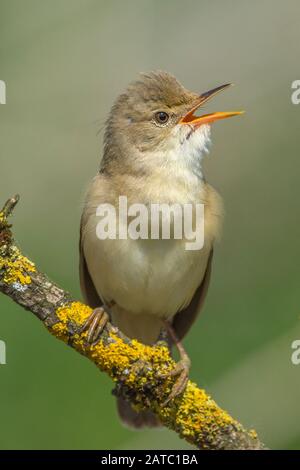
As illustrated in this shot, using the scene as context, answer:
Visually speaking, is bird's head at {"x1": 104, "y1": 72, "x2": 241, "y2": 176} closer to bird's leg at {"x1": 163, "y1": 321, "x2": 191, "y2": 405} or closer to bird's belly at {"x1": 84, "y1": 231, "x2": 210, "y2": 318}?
bird's belly at {"x1": 84, "y1": 231, "x2": 210, "y2": 318}

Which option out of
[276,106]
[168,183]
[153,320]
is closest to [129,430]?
[153,320]

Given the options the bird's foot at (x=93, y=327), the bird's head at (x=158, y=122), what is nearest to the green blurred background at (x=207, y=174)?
the bird's head at (x=158, y=122)

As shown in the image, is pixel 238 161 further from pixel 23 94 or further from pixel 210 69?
pixel 23 94

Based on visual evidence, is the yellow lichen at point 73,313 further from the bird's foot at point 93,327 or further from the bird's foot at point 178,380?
the bird's foot at point 178,380

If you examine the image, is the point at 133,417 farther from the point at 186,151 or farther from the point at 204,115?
the point at 204,115
